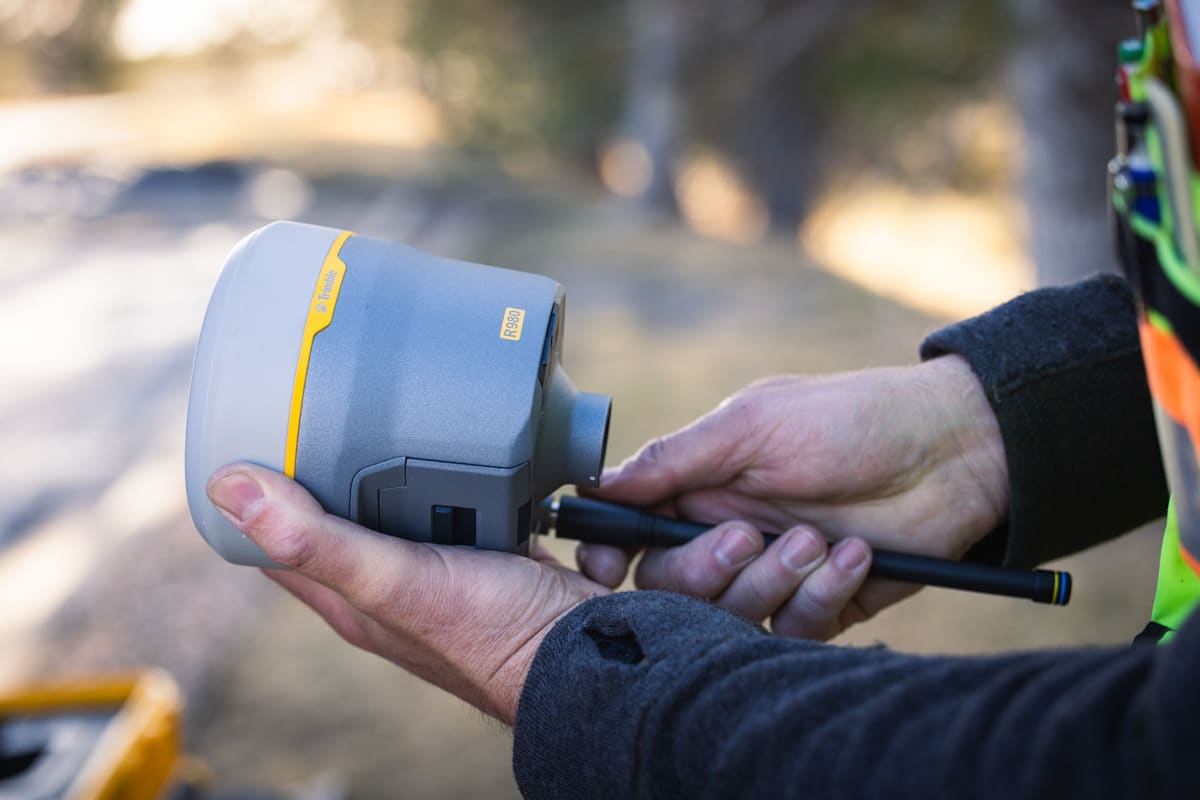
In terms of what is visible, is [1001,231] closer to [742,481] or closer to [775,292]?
[775,292]

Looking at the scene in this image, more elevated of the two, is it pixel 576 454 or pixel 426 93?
pixel 426 93

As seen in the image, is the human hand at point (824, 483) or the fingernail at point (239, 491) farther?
the human hand at point (824, 483)

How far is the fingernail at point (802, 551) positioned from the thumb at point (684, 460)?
20 cm

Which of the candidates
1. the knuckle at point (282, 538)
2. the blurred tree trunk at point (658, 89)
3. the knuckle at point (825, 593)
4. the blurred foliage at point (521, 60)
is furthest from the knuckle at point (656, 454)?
the blurred foliage at point (521, 60)

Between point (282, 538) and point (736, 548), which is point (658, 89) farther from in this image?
point (282, 538)

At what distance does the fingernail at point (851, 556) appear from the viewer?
1705 mm

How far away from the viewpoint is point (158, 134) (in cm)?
1958

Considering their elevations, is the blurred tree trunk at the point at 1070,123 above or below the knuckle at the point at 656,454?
above

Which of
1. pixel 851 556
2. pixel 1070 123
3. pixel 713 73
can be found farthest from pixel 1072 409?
pixel 713 73

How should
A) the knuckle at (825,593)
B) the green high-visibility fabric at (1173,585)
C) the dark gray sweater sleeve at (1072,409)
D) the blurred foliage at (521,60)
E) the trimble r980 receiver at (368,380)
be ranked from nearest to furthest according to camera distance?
the green high-visibility fabric at (1173,585) < the trimble r980 receiver at (368,380) < the dark gray sweater sleeve at (1072,409) < the knuckle at (825,593) < the blurred foliage at (521,60)

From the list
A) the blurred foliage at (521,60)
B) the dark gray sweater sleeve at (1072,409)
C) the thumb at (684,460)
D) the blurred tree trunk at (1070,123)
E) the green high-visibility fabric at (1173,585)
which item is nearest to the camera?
the green high-visibility fabric at (1173,585)

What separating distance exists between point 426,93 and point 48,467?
12.8 meters

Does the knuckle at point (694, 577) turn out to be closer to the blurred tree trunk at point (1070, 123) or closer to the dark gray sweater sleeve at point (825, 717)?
the dark gray sweater sleeve at point (825, 717)

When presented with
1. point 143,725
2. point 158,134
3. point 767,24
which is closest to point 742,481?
point 143,725
